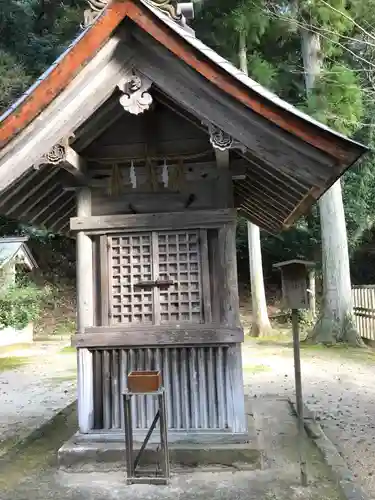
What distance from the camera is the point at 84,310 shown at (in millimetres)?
4621

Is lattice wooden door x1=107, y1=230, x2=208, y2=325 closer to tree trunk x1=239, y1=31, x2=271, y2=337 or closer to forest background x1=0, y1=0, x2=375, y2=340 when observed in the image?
forest background x1=0, y1=0, x2=375, y2=340

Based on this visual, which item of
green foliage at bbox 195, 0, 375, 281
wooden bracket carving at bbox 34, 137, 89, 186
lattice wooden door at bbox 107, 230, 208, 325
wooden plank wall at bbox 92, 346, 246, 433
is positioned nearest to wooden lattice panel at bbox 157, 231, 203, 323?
lattice wooden door at bbox 107, 230, 208, 325

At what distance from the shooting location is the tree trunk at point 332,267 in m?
13.6

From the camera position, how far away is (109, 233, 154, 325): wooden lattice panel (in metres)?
4.66

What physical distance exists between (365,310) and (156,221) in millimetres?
11031

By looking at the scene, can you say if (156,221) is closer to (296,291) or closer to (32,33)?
(296,291)

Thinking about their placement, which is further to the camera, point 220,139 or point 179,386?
point 179,386

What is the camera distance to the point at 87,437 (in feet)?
14.6

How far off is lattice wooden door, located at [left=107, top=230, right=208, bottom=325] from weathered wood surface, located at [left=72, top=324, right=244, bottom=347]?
0.13 meters

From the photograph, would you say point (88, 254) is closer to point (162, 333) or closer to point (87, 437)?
point (162, 333)

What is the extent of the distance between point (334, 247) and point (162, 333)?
10594mm

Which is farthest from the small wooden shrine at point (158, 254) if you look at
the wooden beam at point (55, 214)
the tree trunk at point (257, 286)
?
the tree trunk at point (257, 286)

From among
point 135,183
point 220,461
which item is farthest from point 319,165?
point 220,461

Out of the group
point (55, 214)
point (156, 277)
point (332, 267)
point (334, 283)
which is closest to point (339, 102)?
point (332, 267)
